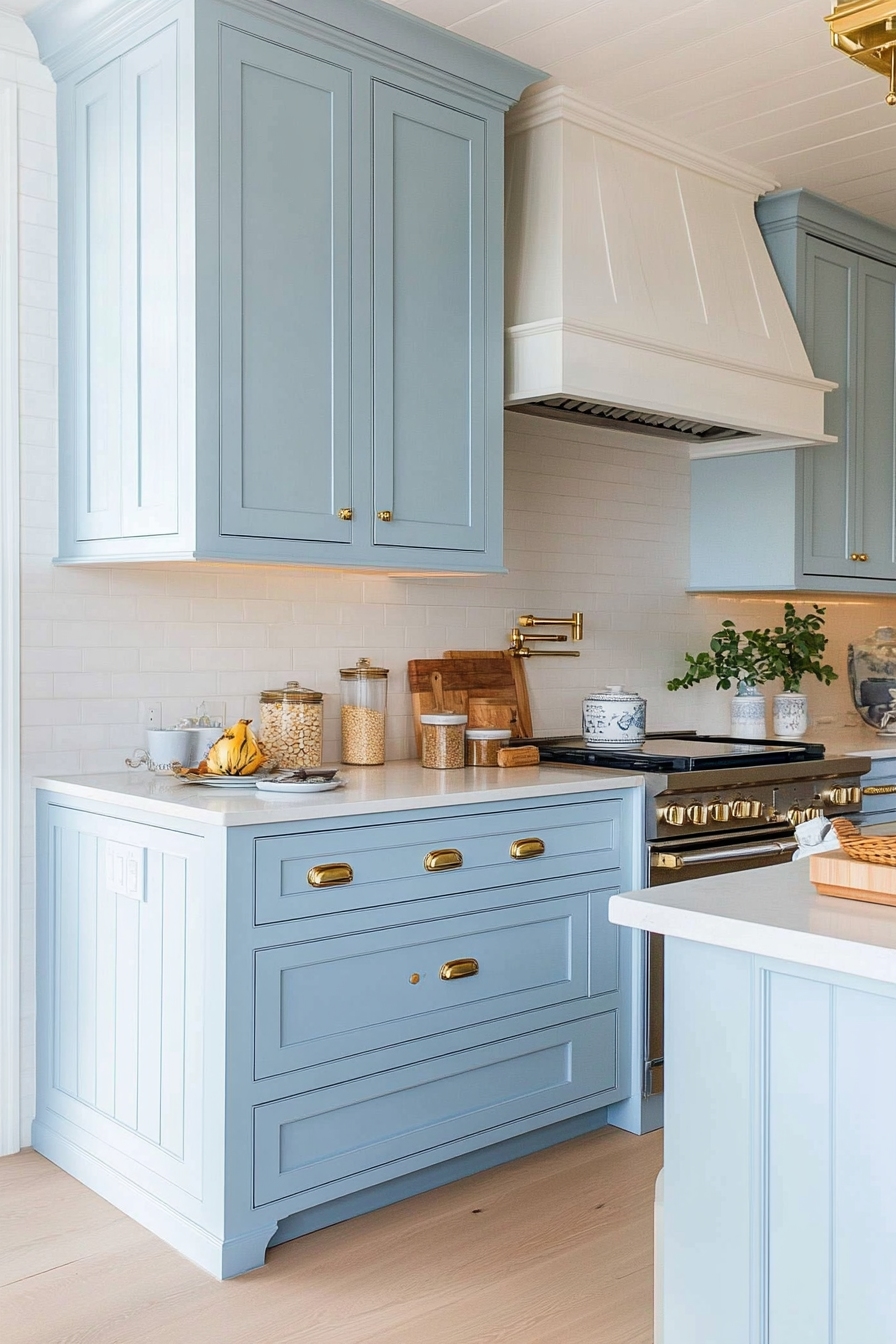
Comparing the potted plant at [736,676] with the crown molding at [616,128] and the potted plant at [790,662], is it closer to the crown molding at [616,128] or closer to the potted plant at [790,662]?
the potted plant at [790,662]

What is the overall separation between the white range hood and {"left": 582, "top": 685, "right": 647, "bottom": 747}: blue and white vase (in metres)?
0.83

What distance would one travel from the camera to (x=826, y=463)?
4.20 metres

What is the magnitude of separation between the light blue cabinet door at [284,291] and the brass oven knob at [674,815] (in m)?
1.10

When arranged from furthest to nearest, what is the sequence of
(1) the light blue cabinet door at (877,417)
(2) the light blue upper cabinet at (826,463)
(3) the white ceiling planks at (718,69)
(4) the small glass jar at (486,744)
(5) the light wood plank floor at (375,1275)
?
(1) the light blue cabinet door at (877,417) → (2) the light blue upper cabinet at (826,463) → (4) the small glass jar at (486,744) → (3) the white ceiling planks at (718,69) → (5) the light wood plank floor at (375,1275)

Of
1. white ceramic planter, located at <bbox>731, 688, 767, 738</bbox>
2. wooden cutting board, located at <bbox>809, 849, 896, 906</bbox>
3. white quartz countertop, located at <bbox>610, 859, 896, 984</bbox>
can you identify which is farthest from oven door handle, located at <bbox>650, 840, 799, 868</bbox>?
wooden cutting board, located at <bbox>809, 849, 896, 906</bbox>

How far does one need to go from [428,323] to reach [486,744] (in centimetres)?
112

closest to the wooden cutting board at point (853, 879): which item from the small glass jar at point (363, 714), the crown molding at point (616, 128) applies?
the small glass jar at point (363, 714)

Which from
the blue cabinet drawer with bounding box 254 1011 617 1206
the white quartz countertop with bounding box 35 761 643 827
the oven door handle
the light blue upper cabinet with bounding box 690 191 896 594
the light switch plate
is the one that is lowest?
the blue cabinet drawer with bounding box 254 1011 617 1206

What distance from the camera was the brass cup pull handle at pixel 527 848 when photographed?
9.41ft

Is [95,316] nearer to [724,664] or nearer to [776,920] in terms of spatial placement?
[776,920]

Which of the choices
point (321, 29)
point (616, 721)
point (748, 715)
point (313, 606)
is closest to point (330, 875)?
point (313, 606)

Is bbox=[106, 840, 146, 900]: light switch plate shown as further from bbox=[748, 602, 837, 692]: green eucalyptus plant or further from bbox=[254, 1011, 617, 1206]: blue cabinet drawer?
bbox=[748, 602, 837, 692]: green eucalyptus plant

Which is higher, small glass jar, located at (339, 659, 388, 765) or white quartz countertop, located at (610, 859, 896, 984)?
small glass jar, located at (339, 659, 388, 765)

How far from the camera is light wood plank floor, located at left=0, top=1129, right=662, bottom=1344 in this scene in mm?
2205
